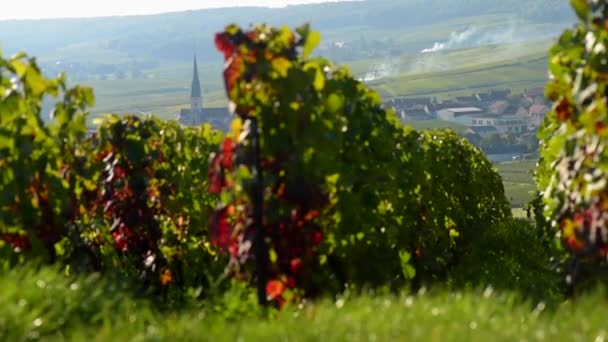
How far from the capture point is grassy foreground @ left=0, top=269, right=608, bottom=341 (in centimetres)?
558

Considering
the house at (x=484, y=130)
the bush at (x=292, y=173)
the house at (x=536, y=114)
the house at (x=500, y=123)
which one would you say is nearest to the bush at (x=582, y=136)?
the bush at (x=292, y=173)

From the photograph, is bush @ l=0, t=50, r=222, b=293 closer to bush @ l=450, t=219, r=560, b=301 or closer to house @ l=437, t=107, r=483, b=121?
bush @ l=450, t=219, r=560, b=301

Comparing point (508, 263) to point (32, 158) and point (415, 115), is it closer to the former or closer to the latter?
point (32, 158)

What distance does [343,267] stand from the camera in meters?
8.73

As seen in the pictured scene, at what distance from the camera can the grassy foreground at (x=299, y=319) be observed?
18.3 feet

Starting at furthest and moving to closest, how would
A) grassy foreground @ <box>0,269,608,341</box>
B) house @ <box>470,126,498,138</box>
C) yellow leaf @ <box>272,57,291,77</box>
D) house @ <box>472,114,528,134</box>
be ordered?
1. house @ <box>472,114,528,134</box>
2. house @ <box>470,126,498,138</box>
3. yellow leaf @ <box>272,57,291,77</box>
4. grassy foreground @ <box>0,269,608,341</box>

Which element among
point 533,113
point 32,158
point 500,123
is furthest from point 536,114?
point 32,158

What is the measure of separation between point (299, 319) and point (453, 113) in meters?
189

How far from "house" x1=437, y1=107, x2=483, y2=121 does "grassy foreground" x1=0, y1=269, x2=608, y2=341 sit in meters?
188

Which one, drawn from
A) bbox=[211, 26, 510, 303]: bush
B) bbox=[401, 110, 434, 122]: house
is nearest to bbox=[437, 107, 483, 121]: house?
bbox=[401, 110, 434, 122]: house

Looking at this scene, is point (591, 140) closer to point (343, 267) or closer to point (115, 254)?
point (343, 267)

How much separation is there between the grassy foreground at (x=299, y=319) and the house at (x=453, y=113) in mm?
187637

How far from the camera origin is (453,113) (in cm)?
19300

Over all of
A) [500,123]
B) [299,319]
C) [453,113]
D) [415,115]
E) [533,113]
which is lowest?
[500,123]
